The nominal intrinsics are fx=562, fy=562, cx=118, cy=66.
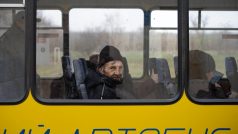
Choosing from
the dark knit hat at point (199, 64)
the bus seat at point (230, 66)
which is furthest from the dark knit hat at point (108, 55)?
the bus seat at point (230, 66)

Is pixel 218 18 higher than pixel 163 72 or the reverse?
higher

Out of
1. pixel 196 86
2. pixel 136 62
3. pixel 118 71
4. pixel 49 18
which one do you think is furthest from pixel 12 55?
pixel 196 86

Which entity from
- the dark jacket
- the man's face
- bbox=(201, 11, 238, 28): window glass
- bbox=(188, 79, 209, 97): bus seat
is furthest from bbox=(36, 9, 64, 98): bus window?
bbox=(201, 11, 238, 28): window glass

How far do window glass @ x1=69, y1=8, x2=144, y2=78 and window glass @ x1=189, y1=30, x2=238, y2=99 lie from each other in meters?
0.45

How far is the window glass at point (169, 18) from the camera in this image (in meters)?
4.55

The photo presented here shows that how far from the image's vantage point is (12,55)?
4551 mm

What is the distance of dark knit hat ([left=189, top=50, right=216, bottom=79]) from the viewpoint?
4.56 meters

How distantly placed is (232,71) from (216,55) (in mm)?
195

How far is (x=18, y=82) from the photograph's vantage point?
177 inches

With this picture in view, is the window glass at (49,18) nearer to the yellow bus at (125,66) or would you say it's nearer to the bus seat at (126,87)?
the yellow bus at (125,66)

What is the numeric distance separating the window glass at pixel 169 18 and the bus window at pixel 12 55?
1126 millimetres

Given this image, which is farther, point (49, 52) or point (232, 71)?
point (232, 71)

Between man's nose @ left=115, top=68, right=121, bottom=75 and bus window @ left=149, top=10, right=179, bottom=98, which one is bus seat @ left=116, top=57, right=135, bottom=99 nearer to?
man's nose @ left=115, top=68, right=121, bottom=75

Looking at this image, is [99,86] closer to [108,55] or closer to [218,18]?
[108,55]
